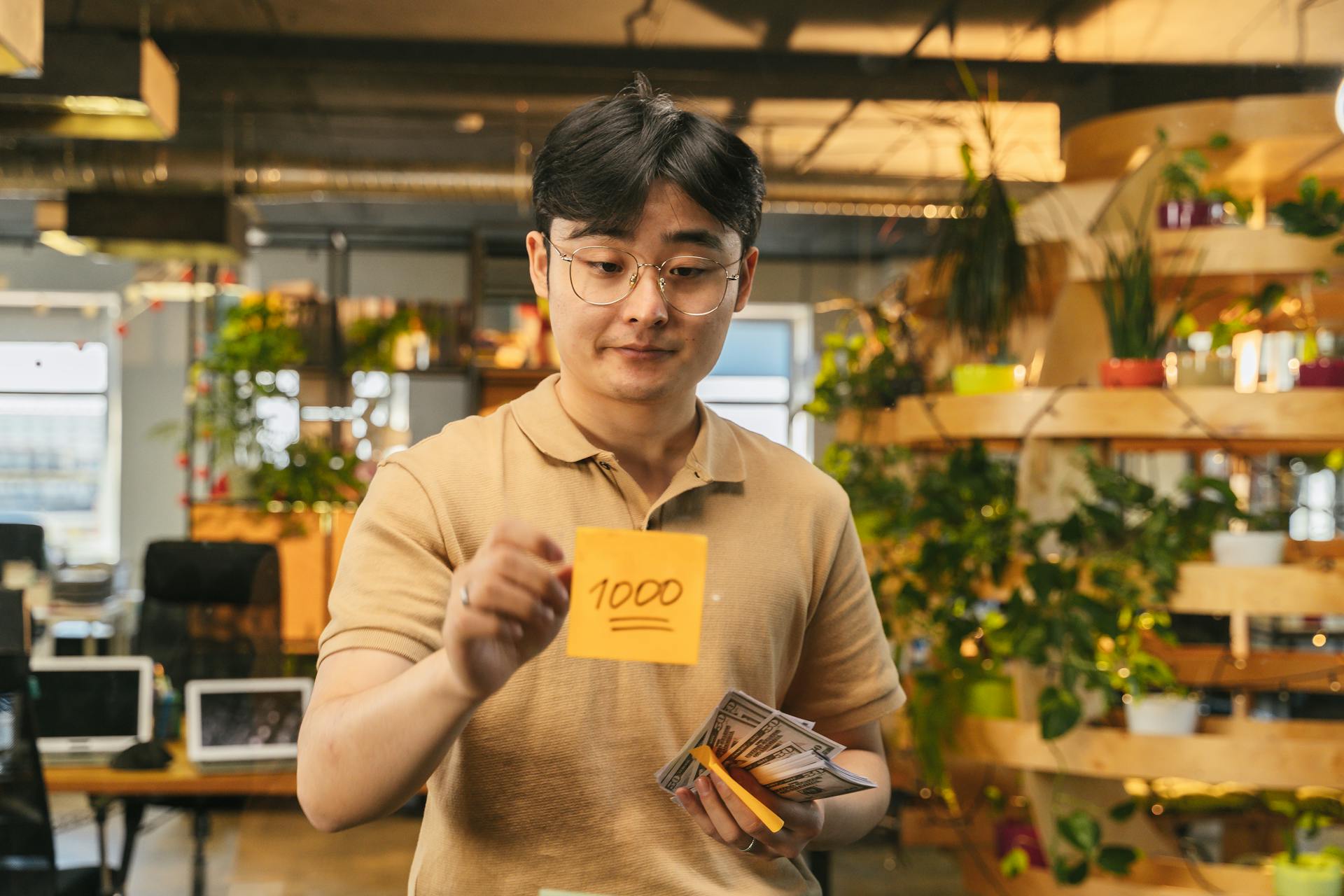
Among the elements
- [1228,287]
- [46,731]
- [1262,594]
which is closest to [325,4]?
[46,731]

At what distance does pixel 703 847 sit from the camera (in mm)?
1141

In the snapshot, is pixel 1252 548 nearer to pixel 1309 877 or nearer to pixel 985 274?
pixel 1309 877

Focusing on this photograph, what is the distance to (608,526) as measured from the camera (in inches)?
44.9

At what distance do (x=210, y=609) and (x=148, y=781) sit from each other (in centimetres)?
91

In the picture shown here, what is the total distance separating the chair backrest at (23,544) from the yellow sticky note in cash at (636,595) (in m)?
3.73

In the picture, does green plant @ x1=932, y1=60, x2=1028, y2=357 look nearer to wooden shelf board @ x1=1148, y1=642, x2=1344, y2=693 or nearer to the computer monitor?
wooden shelf board @ x1=1148, y1=642, x2=1344, y2=693

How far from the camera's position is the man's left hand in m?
1.06

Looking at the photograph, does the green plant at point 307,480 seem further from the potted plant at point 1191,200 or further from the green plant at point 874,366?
the potted plant at point 1191,200

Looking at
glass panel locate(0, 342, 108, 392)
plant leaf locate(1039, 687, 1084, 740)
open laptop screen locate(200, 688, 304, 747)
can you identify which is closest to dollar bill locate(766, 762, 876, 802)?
plant leaf locate(1039, 687, 1084, 740)

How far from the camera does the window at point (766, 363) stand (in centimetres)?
776

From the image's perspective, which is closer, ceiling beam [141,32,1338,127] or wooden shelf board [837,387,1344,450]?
wooden shelf board [837,387,1344,450]

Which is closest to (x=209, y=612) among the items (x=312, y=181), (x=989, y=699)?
(x=312, y=181)

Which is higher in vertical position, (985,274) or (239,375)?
(985,274)

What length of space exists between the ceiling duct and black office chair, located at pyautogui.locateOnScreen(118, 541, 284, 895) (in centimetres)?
136
